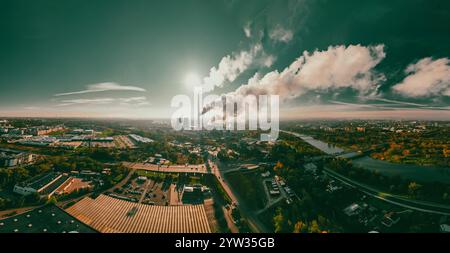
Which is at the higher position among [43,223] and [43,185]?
[43,185]

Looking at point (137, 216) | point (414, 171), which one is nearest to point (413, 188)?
point (414, 171)

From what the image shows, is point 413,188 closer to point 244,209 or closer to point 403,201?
point 403,201

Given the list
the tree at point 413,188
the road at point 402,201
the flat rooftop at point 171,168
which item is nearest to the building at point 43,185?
the flat rooftop at point 171,168

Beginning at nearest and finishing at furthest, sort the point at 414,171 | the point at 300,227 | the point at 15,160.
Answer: the point at 300,227, the point at 414,171, the point at 15,160

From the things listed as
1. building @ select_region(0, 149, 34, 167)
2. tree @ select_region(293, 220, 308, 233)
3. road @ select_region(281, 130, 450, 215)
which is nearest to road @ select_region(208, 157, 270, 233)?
tree @ select_region(293, 220, 308, 233)

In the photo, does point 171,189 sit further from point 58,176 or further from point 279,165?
point 279,165

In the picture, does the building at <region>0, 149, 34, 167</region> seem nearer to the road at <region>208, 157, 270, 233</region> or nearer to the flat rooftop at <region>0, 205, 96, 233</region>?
the flat rooftop at <region>0, 205, 96, 233</region>

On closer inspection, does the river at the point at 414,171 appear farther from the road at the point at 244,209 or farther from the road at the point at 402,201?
the road at the point at 244,209

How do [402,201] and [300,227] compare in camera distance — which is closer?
[300,227]

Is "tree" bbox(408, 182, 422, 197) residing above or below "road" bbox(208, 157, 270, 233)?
above

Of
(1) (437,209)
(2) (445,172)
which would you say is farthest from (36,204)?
(2) (445,172)
